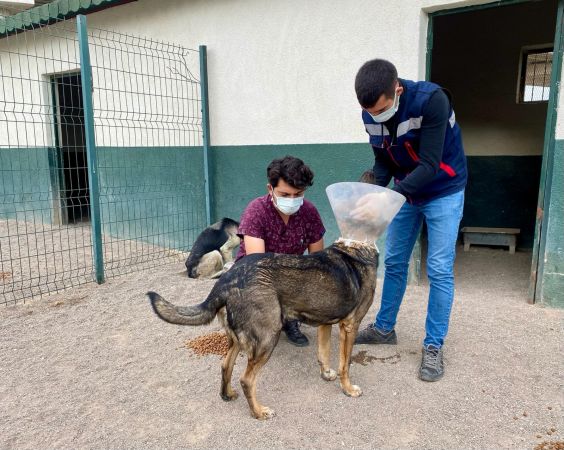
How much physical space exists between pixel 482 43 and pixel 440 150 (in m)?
5.54

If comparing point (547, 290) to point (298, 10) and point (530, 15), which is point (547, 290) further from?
point (530, 15)

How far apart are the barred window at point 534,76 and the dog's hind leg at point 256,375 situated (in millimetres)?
6394

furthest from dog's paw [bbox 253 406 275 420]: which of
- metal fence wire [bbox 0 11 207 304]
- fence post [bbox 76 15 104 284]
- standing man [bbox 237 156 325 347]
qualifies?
metal fence wire [bbox 0 11 207 304]

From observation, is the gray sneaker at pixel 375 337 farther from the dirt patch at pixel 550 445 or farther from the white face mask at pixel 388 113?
the white face mask at pixel 388 113

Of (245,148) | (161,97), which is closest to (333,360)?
(245,148)

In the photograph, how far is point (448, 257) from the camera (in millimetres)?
2916

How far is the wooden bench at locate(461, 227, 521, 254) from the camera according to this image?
6.48 metres

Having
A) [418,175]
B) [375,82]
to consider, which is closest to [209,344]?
[418,175]

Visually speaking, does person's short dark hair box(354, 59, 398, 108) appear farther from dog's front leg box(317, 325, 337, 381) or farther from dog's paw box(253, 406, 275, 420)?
dog's paw box(253, 406, 275, 420)

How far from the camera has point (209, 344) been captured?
11.4 ft

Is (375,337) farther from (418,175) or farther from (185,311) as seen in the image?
(185,311)

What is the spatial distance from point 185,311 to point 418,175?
153 centimetres

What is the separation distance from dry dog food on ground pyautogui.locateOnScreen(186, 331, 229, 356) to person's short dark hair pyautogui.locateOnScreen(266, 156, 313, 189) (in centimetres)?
141

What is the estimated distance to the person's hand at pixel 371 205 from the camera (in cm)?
242
